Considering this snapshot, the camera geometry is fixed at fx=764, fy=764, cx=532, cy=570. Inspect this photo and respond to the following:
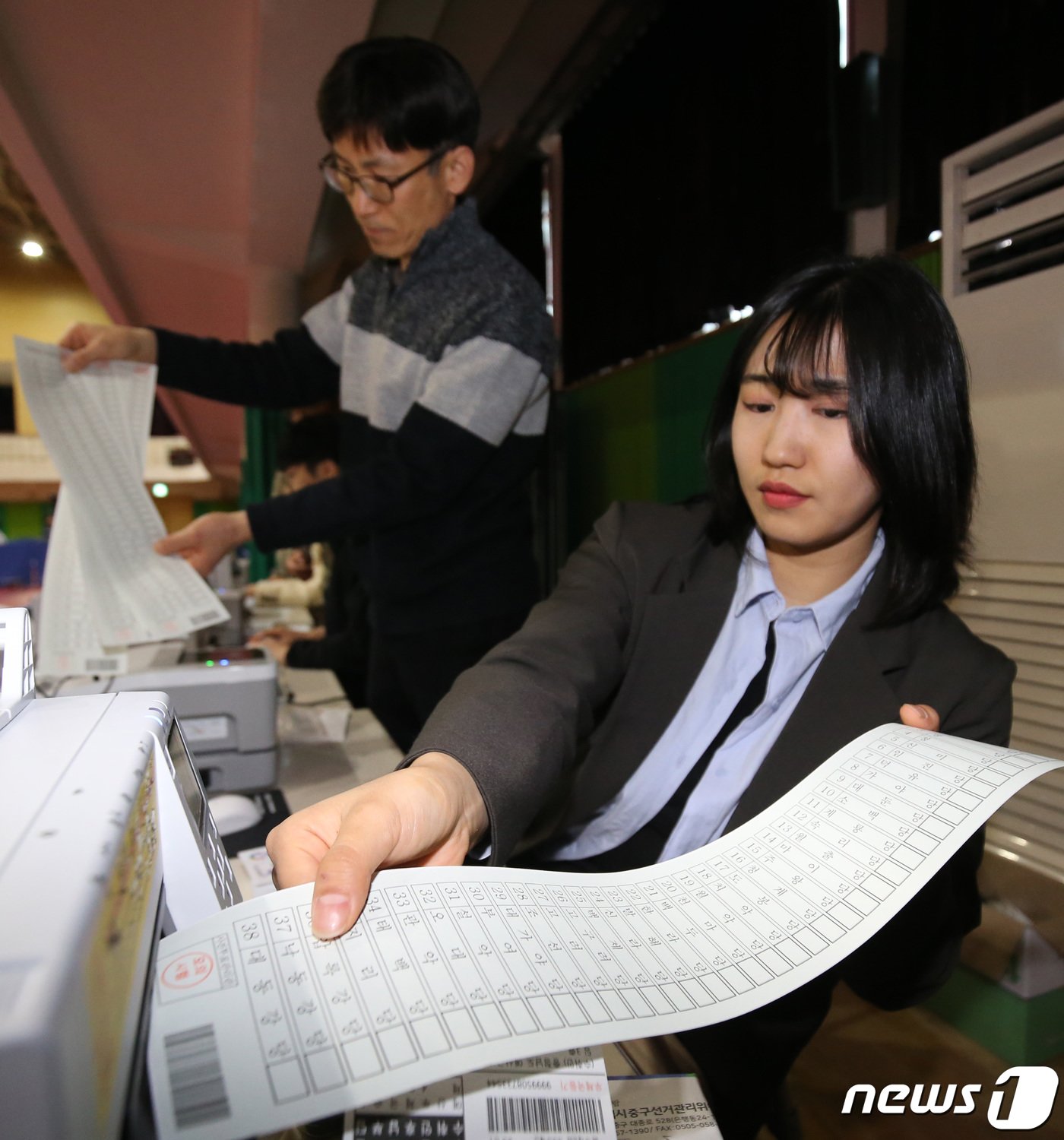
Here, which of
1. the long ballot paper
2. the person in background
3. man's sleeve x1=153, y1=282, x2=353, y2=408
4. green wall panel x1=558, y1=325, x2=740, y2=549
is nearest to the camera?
the long ballot paper

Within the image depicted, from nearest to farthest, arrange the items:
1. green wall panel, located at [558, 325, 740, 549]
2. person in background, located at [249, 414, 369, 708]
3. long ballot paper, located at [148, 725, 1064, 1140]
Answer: long ballot paper, located at [148, 725, 1064, 1140]
green wall panel, located at [558, 325, 740, 549]
person in background, located at [249, 414, 369, 708]

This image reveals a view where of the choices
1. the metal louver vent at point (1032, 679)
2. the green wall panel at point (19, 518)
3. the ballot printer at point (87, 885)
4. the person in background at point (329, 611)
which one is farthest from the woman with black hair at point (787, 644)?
the green wall panel at point (19, 518)

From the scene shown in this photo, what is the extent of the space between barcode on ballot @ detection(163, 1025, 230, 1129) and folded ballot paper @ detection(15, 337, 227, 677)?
79cm

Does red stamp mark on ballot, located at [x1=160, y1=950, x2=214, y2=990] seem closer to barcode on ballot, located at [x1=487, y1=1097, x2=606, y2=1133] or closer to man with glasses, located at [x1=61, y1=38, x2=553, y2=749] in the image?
barcode on ballot, located at [x1=487, y1=1097, x2=606, y2=1133]

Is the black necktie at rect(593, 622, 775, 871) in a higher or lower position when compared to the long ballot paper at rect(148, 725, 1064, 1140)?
lower

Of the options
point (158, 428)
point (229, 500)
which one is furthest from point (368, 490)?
point (229, 500)

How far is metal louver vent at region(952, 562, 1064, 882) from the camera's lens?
1112 mm

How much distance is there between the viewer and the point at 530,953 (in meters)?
0.39

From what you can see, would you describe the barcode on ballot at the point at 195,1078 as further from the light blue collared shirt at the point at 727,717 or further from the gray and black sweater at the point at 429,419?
the gray and black sweater at the point at 429,419

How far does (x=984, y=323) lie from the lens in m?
1.12

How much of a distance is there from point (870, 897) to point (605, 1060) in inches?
8.3

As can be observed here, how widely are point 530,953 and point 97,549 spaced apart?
909 millimetres

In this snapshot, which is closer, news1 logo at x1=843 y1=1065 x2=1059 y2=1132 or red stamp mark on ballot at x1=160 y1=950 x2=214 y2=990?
red stamp mark on ballot at x1=160 y1=950 x2=214 y2=990

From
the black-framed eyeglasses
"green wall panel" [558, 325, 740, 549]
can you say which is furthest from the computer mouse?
"green wall panel" [558, 325, 740, 549]
